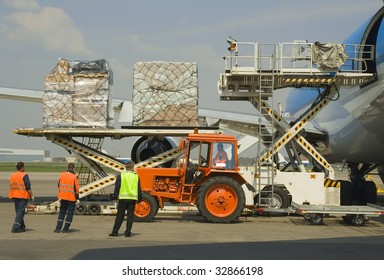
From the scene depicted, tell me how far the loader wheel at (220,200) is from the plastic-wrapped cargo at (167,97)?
2621 mm

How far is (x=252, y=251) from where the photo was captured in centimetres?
925

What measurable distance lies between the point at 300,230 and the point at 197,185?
2.99 metres

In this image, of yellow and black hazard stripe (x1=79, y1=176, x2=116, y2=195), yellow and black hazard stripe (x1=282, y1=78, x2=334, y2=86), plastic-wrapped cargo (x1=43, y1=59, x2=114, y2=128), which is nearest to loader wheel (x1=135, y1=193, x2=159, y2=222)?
yellow and black hazard stripe (x1=79, y1=176, x2=116, y2=195)

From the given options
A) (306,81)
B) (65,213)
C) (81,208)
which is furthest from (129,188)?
(306,81)

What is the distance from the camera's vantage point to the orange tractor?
1384 centimetres

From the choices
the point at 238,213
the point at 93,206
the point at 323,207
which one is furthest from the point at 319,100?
the point at 93,206

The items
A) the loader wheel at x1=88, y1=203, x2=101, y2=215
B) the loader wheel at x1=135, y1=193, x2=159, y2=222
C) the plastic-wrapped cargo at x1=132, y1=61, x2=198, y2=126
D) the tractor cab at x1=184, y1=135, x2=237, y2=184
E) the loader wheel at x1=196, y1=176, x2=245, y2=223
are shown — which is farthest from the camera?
the plastic-wrapped cargo at x1=132, y1=61, x2=198, y2=126

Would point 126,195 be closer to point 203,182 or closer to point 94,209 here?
point 203,182

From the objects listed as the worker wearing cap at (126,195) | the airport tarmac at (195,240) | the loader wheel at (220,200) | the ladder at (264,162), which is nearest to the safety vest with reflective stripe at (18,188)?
the airport tarmac at (195,240)

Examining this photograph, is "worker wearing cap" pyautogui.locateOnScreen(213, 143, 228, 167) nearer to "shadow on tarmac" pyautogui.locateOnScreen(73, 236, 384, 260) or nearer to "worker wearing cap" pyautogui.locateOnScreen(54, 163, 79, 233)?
"worker wearing cap" pyautogui.locateOnScreen(54, 163, 79, 233)

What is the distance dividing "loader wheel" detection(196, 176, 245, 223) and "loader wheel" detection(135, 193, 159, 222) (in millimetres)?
1166

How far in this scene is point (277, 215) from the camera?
1659 cm

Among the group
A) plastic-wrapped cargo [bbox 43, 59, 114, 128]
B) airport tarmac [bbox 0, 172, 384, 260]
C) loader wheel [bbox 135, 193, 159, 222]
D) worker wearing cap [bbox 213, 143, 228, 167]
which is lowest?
airport tarmac [bbox 0, 172, 384, 260]
